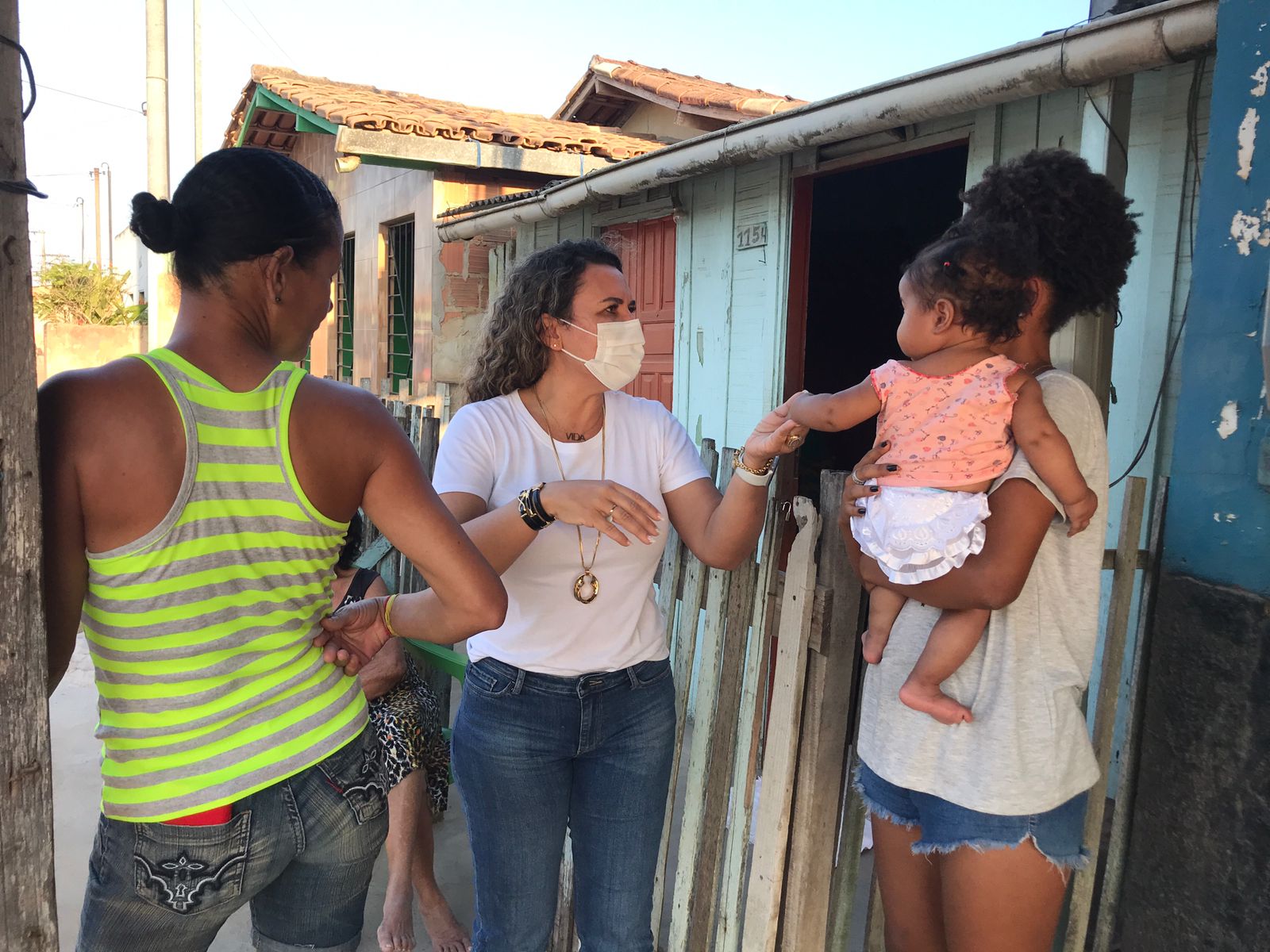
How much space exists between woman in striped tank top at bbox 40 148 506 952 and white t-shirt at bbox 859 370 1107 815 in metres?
0.88

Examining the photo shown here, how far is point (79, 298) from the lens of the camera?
1032 inches

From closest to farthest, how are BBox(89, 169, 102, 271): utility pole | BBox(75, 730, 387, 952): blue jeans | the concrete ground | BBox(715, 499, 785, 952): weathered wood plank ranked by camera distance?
BBox(75, 730, 387, 952): blue jeans < BBox(715, 499, 785, 952): weathered wood plank < the concrete ground < BBox(89, 169, 102, 271): utility pole

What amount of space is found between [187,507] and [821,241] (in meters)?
5.50

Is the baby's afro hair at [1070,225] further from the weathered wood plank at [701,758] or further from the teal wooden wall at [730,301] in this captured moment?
the teal wooden wall at [730,301]

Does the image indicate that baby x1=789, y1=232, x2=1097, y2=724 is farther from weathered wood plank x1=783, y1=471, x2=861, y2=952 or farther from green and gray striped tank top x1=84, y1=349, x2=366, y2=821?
green and gray striped tank top x1=84, y1=349, x2=366, y2=821

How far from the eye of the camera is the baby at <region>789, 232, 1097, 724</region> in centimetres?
155

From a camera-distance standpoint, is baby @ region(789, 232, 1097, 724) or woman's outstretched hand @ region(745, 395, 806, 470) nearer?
baby @ region(789, 232, 1097, 724)

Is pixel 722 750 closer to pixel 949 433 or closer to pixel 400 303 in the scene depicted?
pixel 949 433

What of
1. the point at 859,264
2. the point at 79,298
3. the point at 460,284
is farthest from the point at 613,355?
the point at 79,298

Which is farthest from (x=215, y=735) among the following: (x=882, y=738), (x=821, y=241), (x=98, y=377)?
(x=821, y=241)

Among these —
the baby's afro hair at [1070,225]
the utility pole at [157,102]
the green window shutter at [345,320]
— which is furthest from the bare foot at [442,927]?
the green window shutter at [345,320]

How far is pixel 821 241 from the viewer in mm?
6113

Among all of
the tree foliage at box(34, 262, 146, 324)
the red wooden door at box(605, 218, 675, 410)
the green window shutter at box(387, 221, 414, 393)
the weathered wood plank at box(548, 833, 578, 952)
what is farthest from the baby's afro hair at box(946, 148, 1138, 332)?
the tree foliage at box(34, 262, 146, 324)

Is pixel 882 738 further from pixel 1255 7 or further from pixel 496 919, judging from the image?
pixel 1255 7
